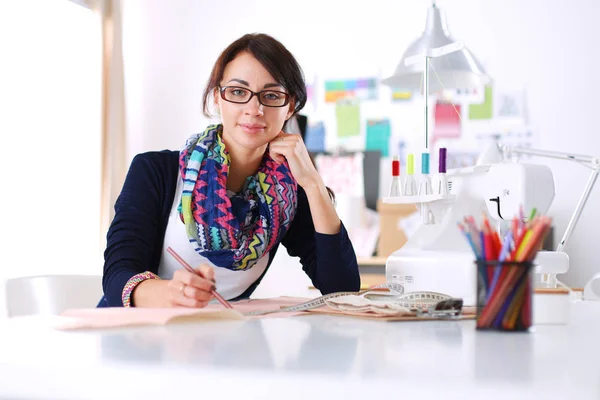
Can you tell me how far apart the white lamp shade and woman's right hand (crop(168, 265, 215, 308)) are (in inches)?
43.5

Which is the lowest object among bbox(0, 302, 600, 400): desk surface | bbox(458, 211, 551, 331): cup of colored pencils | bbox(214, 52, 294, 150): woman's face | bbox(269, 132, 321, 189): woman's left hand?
bbox(0, 302, 600, 400): desk surface

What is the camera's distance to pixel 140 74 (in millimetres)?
4844

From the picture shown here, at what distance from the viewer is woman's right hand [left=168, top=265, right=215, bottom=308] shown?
109cm

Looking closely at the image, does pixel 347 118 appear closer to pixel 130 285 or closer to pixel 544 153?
pixel 544 153

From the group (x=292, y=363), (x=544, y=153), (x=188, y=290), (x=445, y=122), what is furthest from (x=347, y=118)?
(x=292, y=363)

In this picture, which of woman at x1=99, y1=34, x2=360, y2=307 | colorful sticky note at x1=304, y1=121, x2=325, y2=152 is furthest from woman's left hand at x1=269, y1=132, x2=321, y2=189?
colorful sticky note at x1=304, y1=121, x2=325, y2=152

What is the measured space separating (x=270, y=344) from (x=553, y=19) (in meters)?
3.79

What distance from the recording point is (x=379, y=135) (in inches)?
172

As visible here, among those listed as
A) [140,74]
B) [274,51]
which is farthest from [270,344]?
[140,74]

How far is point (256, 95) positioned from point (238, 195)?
0.93ft

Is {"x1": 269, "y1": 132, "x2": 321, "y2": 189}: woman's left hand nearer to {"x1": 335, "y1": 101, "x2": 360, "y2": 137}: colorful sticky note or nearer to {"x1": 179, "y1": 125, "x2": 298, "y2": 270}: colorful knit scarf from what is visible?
{"x1": 179, "y1": 125, "x2": 298, "y2": 270}: colorful knit scarf

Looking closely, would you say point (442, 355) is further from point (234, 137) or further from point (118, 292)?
point (234, 137)

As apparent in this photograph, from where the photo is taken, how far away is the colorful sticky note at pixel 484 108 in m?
4.23

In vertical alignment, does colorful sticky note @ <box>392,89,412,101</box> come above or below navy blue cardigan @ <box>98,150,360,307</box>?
above
